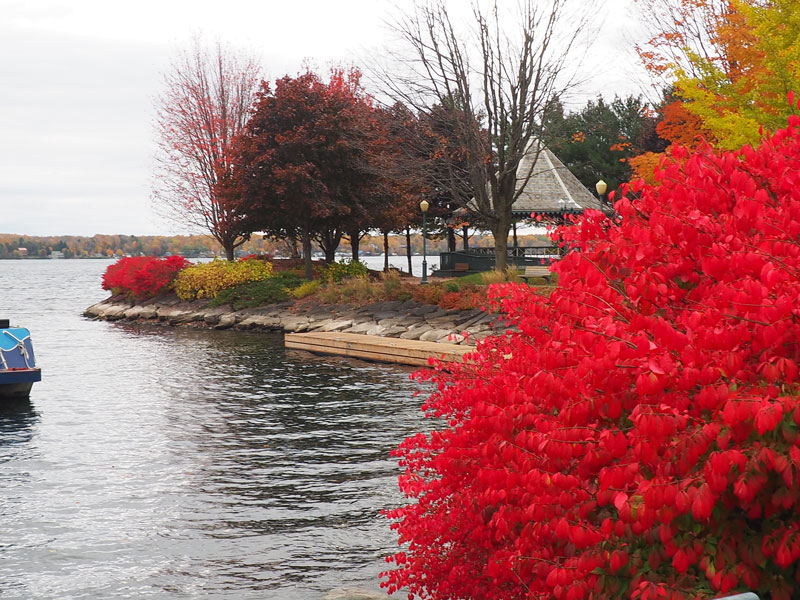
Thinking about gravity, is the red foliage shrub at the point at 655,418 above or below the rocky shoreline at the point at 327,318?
above

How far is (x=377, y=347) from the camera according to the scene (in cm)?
2439

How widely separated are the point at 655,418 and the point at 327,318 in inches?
1135

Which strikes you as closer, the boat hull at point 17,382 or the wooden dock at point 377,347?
the boat hull at point 17,382

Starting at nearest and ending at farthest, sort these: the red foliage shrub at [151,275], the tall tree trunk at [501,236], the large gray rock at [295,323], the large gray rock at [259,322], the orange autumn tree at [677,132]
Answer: the orange autumn tree at [677,132] < the tall tree trunk at [501,236] < the large gray rock at [295,323] < the large gray rock at [259,322] < the red foliage shrub at [151,275]

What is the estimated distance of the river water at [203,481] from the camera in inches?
340

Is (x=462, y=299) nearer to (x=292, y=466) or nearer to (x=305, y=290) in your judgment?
(x=305, y=290)

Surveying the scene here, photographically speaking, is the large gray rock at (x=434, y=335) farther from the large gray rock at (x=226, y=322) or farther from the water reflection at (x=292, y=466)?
the large gray rock at (x=226, y=322)

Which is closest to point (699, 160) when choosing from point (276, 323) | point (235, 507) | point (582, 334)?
point (582, 334)

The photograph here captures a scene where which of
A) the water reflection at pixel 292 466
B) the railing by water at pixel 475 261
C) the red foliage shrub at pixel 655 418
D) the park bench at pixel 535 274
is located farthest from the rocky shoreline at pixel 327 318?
the red foliage shrub at pixel 655 418

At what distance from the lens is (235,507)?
10.8m

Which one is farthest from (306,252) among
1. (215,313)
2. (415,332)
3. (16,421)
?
(16,421)

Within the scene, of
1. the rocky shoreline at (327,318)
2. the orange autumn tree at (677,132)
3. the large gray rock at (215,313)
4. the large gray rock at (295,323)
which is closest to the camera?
the rocky shoreline at (327,318)

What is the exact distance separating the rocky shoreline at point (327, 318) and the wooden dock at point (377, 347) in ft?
1.90

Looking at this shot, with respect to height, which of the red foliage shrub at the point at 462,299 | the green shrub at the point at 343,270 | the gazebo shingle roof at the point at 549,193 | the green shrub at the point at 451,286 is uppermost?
the gazebo shingle roof at the point at 549,193
